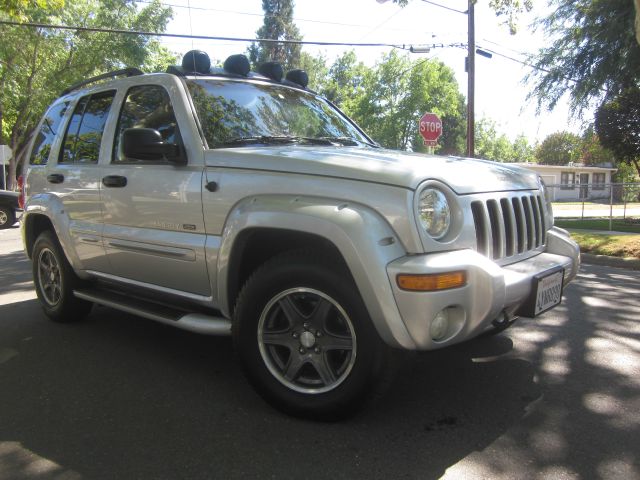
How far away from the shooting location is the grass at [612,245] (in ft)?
30.0

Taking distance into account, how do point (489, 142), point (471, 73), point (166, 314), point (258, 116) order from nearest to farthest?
point (166, 314)
point (258, 116)
point (471, 73)
point (489, 142)

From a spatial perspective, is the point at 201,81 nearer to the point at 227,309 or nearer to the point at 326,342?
the point at 227,309

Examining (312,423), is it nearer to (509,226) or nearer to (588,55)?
(509,226)

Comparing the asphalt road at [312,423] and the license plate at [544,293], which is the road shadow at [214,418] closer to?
the asphalt road at [312,423]

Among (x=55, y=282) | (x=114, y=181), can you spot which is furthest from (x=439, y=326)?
(x=55, y=282)

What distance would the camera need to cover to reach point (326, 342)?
280cm

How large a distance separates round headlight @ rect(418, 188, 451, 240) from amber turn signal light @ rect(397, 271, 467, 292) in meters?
0.24

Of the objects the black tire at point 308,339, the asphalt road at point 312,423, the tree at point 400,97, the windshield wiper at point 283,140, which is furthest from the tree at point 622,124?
the tree at point 400,97

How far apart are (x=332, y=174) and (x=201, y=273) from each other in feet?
3.59

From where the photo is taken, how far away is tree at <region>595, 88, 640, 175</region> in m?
15.0

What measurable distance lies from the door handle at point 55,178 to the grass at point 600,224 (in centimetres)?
1253

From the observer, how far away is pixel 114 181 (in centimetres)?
378

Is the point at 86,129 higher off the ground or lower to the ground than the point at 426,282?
higher

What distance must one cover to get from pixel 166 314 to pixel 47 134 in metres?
2.59
